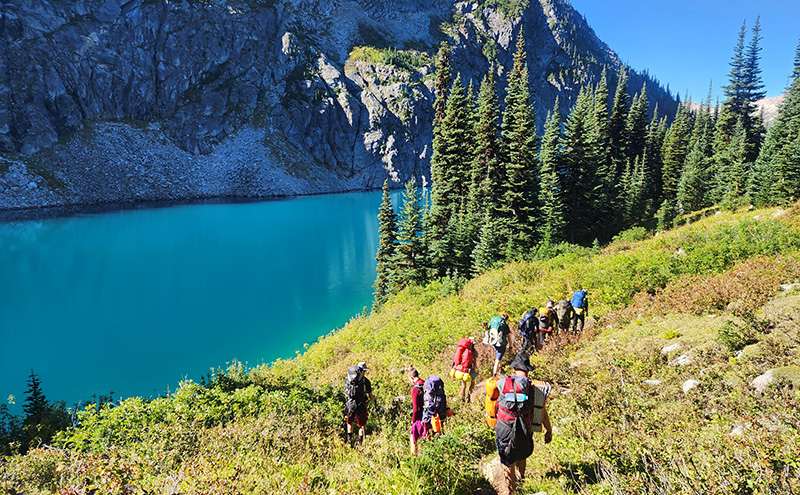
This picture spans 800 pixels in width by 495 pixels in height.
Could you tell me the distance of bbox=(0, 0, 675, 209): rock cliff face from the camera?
313 ft

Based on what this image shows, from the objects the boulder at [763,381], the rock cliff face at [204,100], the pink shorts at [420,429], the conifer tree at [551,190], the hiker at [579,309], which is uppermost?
the rock cliff face at [204,100]

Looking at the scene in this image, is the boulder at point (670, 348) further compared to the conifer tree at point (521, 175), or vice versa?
the conifer tree at point (521, 175)

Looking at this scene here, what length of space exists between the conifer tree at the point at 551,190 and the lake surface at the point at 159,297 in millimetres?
18151

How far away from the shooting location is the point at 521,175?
29.2 m

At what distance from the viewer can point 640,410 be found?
616 centimetres

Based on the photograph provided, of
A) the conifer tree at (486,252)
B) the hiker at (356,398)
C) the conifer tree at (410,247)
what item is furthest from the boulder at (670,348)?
the conifer tree at (410,247)

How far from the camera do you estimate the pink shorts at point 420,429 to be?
7.25 meters

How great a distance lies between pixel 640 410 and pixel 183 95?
503 feet

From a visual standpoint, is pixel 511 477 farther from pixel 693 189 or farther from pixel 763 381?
pixel 693 189

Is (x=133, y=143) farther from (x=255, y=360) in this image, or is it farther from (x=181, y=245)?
(x=255, y=360)

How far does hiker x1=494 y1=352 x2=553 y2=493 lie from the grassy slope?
0.48 metres

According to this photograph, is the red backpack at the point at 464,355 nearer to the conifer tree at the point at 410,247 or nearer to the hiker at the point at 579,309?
the hiker at the point at 579,309

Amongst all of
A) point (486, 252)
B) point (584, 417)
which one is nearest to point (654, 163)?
point (486, 252)

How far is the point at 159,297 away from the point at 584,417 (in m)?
39.7
